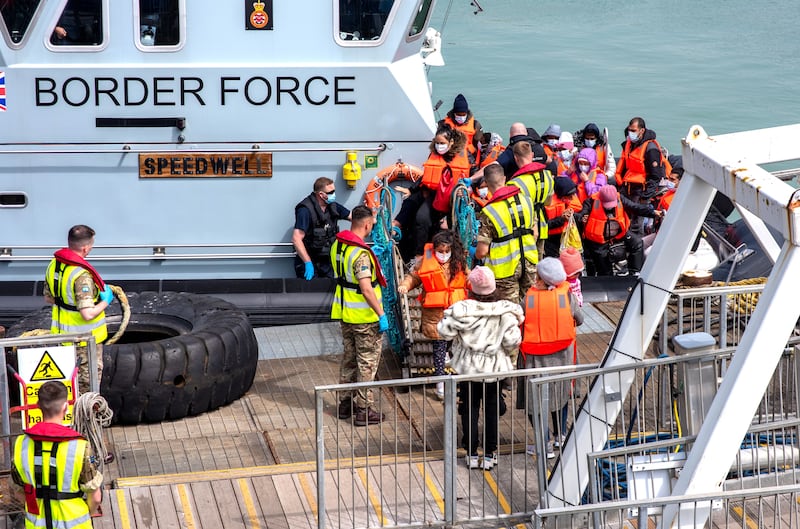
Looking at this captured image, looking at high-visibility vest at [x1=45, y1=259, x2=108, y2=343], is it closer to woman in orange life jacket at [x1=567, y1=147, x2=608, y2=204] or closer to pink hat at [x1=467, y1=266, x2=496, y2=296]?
pink hat at [x1=467, y1=266, x2=496, y2=296]

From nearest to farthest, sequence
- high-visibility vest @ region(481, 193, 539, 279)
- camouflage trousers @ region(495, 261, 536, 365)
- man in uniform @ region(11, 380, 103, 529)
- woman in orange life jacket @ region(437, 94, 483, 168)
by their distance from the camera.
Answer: man in uniform @ region(11, 380, 103, 529) < high-visibility vest @ region(481, 193, 539, 279) < camouflage trousers @ region(495, 261, 536, 365) < woman in orange life jacket @ region(437, 94, 483, 168)

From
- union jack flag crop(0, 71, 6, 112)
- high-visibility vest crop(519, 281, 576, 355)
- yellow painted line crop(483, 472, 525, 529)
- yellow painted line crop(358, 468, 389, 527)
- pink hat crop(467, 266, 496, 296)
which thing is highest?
union jack flag crop(0, 71, 6, 112)

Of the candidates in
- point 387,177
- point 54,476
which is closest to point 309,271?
point 387,177

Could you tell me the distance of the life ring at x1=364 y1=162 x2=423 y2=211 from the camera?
32.2ft

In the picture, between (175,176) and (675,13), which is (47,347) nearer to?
(175,176)

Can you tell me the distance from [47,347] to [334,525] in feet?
5.97

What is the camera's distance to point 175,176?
384 inches

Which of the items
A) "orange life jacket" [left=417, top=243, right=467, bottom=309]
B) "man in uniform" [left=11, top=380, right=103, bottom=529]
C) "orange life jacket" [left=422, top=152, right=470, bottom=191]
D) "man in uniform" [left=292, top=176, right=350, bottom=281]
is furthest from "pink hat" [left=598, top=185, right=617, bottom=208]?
"man in uniform" [left=11, top=380, right=103, bottom=529]

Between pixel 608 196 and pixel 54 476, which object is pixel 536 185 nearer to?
pixel 608 196

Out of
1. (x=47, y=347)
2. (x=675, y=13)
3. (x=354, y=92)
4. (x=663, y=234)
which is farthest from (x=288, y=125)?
(x=675, y=13)

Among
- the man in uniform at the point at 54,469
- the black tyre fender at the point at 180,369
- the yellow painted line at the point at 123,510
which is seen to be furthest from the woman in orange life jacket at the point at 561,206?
the man in uniform at the point at 54,469

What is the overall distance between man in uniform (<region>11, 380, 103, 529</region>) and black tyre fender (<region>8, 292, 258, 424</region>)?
233 centimetres

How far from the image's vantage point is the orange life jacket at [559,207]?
10219mm

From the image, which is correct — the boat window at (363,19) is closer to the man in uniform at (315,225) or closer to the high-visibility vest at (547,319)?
the man in uniform at (315,225)
